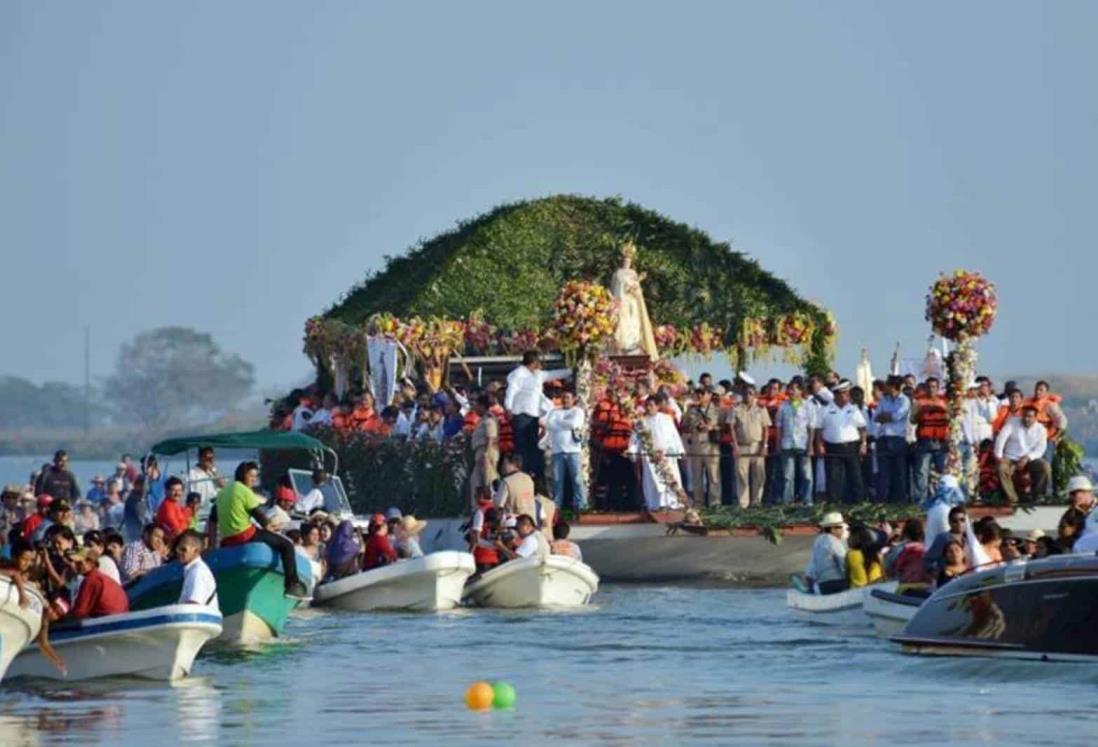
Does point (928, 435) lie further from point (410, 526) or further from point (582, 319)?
point (410, 526)

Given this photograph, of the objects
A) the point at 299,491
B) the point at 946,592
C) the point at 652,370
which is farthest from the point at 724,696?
the point at 652,370

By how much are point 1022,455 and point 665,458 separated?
468 cm

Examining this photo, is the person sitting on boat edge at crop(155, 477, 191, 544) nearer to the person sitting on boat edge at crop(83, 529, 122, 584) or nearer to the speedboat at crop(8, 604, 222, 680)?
the person sitting on boat edge at crop(83, 529, 122, 584)

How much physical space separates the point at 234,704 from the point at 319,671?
3.47m

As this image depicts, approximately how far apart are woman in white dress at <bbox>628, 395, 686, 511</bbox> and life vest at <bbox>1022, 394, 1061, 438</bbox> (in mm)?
4596

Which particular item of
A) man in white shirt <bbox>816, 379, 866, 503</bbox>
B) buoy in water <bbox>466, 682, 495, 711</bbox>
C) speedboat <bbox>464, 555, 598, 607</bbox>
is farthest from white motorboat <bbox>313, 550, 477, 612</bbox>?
buoy in water <bbox>466, 682, 495, 711</bbox>

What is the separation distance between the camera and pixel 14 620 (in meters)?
27.0

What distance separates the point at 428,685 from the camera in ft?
96.9

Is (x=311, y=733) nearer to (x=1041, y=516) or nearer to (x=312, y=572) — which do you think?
(x=312, y=572)

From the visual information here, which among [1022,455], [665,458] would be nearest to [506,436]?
[665,458]

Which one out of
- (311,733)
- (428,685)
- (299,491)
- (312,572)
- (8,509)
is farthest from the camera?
(8,509)

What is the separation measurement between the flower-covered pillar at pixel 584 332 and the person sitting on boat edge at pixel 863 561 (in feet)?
25.7

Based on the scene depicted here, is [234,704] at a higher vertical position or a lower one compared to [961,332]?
lower

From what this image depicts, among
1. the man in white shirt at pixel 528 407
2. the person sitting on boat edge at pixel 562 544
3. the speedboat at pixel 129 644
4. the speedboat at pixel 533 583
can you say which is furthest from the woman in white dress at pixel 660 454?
the speedboat at pixel 129 644
